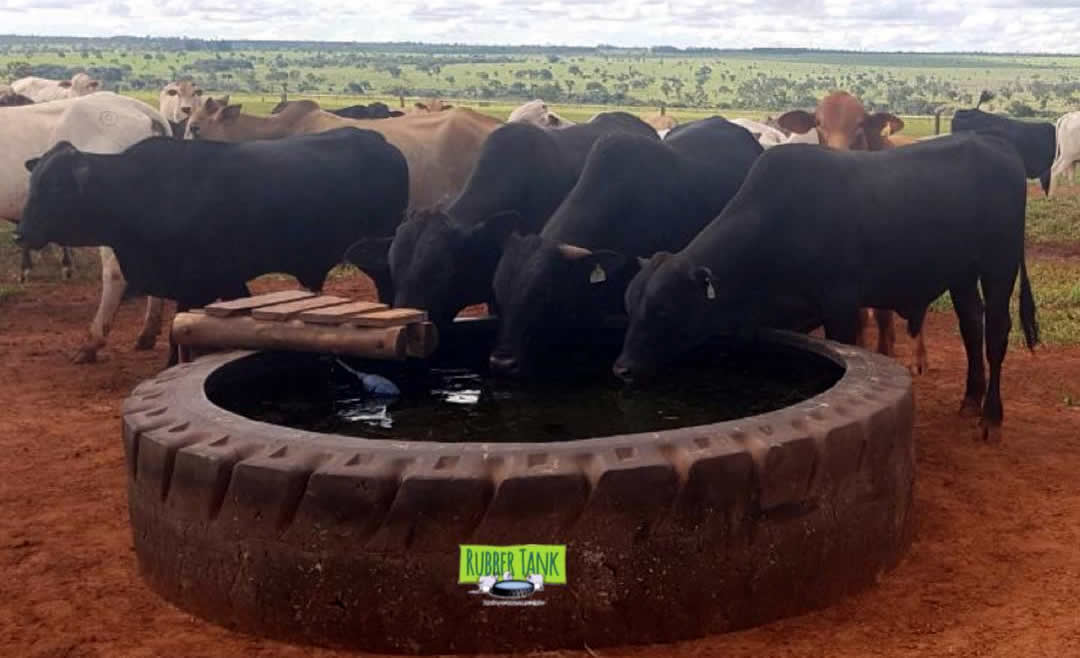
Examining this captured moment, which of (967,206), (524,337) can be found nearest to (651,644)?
(524,337)

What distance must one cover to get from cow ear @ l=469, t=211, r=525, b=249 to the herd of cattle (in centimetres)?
1

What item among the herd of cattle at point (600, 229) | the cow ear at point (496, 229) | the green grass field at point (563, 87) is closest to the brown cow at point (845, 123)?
the herd of cattle at point (600, 229)

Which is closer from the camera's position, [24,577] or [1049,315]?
[24,577]

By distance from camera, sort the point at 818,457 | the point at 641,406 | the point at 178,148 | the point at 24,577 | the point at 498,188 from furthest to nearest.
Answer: the point at 178,148 → the point at 498,188 → the point at 641,406 → the point at 24,577 → the point at 818,457

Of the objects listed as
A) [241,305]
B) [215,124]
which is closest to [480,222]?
[241,305]

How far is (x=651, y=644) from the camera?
Result: 3.79 metres

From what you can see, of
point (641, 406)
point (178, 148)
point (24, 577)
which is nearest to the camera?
point (24, 577)

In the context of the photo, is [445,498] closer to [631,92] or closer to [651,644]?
[651,644]

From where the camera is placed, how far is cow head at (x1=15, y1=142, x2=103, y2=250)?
25.6ft

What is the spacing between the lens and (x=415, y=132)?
1234 cm

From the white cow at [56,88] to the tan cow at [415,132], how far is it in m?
6.61

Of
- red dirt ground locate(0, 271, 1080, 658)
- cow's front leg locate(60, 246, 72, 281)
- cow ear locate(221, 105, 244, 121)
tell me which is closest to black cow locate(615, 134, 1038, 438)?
red dirt ground locate(0, 271, 1080, 658)

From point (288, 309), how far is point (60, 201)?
11.5 feet

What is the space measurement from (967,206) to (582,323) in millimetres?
2117
